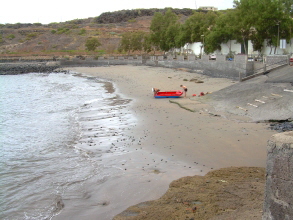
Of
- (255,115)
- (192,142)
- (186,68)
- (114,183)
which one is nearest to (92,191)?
(114,183)

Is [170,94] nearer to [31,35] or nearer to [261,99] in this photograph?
[261,99]

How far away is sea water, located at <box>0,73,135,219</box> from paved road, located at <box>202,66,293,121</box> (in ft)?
17.2

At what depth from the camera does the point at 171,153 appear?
10.9m

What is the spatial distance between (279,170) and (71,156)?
821cm

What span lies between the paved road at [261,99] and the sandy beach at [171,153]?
812mm

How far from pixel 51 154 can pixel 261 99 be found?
10.5 metres

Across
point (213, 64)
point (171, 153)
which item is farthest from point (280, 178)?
point (213, 64)

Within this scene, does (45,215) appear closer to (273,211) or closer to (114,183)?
(114,183)

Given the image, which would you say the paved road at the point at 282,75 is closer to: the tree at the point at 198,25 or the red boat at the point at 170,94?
the red boat at the point at 170,94

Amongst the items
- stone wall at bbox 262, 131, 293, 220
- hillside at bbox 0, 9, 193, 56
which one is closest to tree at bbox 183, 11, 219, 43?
hillside at bbox 0, 9, 193, 56

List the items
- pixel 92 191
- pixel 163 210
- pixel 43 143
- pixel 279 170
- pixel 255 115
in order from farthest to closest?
pixel 255 115 < pixel 43 143 < pixel 92 191 < pixel 163 210 < pixel 279 170

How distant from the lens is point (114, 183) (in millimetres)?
8500

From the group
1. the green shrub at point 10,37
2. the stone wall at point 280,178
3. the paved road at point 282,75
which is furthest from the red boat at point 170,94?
the green shrub at point 10,37

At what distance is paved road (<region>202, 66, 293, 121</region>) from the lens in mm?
14313
